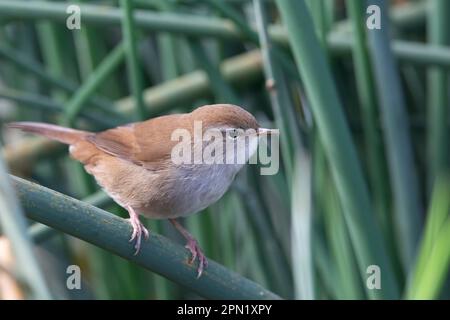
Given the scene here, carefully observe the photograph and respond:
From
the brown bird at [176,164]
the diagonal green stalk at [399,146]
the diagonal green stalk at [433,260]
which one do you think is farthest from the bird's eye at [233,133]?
the diagonal green stalk at [399,146]

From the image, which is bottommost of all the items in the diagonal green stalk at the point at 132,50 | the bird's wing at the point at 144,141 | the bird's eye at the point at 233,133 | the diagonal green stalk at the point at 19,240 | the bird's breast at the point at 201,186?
the diagonal green stalk at the point at 19,240

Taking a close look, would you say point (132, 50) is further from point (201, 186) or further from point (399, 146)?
point (399, 146)

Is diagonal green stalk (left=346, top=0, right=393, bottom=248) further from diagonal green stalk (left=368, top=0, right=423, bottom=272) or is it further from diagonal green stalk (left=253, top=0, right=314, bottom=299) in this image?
diagonal green stalk (left=253, top=0, right=314, bottom=299)

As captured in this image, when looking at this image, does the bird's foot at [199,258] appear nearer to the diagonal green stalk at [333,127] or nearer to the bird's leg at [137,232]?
the bird's leg at [137,232]

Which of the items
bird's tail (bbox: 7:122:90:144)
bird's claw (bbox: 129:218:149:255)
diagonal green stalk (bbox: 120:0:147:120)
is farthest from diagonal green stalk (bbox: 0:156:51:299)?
bird's tail (bbox: 7:122:90:144)

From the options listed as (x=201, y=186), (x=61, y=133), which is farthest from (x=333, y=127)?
(x=61, y=133)

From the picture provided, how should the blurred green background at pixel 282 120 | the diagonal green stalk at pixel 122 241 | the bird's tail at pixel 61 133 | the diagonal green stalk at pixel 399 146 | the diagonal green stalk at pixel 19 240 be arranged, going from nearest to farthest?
the diagonal green stalk at pixel 19 240 → the diagonal green stalk at pixel 122 241 → the blurred green background at pixel 282 120 → the bird's tail at pixel 61 133 → the diagonal green stalk at pixel 399 146
